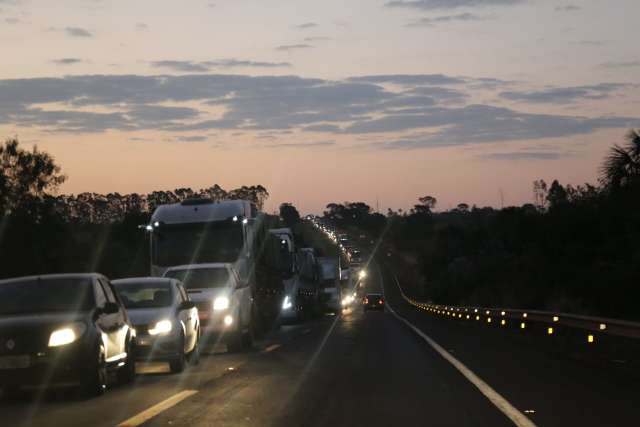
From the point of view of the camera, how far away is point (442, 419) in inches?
444

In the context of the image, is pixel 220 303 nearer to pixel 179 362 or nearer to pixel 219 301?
pixel 219 301

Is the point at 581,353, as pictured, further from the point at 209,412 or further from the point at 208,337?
the point at 209,412

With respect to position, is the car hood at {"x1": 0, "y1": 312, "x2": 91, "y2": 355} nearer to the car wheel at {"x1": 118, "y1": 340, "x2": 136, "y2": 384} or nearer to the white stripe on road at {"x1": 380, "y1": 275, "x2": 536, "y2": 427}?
the car wheel at {"x1": 118, "y1": 340, "x2": 136, "y2": 384}

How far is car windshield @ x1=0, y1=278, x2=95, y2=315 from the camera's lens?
14922 mm

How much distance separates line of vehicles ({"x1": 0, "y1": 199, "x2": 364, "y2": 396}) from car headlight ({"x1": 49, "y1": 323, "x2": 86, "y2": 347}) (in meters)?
0.01

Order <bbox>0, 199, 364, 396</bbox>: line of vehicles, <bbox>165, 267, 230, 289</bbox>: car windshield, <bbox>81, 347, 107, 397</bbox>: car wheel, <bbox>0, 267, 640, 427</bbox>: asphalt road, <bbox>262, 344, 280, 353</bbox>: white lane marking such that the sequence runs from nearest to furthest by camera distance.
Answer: <bbox>0, 267, 640, 427</bbox>: asphalt road, <bbox>0, 199, 364, 396</bbox>: line of vehicles, <bbox>81, 347, 107, 397</bbox>: car wheel, <bbox>262, 344, 280, 353</bbox>: white lane marking, <bbox>165, 267, 230, 289</bbox>: car windshield

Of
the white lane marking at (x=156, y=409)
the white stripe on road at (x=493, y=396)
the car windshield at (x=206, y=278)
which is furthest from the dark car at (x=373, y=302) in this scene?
the white lane marking at (x=156, y=409)

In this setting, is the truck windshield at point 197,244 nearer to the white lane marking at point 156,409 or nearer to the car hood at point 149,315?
the car hood at point 149,315

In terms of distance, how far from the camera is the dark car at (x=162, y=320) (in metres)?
18.0

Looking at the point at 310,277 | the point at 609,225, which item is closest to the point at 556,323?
the point at 609,225

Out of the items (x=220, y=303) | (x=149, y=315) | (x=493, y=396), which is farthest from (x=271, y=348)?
(x=493, y=396)

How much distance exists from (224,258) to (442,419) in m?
17.8

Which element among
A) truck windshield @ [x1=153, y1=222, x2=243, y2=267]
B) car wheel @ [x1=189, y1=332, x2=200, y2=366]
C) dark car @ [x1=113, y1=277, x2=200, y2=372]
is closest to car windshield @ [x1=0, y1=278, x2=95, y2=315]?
dark car @ [x1=113, y1=277, x2=200, y2=372]

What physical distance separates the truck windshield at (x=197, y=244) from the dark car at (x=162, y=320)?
8.29 meters
